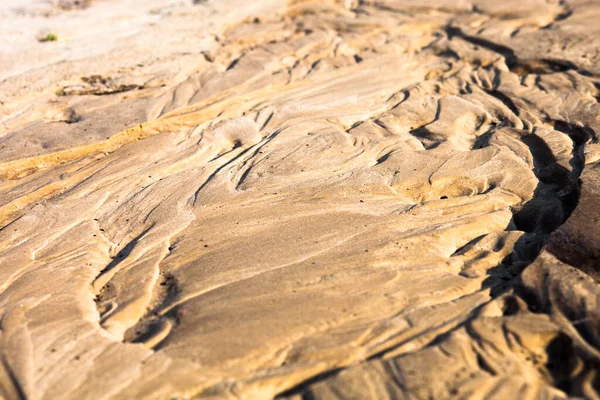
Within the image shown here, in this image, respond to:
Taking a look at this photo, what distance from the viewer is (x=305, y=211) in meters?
3.70

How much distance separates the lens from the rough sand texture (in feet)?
8.39

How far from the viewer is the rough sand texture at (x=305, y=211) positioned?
2.56 m

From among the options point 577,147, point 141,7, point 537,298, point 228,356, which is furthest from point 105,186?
point 141,7

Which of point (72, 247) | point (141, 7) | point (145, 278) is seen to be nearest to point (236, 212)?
point (145, 278)

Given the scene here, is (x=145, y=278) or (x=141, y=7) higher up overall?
(x=141, y=7)

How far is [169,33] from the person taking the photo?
704cm

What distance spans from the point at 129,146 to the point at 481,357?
339 centimetres

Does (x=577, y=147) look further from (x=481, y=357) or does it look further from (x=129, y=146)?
(x=129, y=146)

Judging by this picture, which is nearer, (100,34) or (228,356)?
(228,356)

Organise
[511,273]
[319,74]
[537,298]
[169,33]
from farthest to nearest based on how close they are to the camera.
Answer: [169,33], [319,74], [511,273], [537,298]

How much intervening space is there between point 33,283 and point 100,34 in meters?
4.79

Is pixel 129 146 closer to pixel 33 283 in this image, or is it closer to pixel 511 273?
pixel 33 283

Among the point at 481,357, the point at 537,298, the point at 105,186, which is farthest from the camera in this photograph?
the point at 105,186

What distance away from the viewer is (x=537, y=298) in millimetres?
2812
